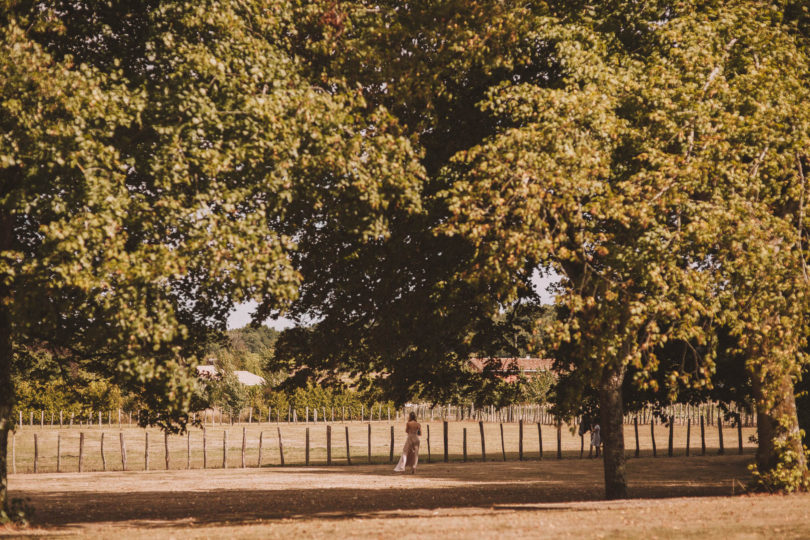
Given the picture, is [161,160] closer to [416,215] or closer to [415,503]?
[416,215]

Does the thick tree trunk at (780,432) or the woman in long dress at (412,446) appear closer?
the thick tree trunk at (780,432)

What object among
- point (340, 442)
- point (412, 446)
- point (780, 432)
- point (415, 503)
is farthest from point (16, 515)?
point (340, 442)

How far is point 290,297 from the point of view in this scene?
12484mm

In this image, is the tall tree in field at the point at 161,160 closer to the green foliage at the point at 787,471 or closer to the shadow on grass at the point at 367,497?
the shadow on grass at the point at 367,497

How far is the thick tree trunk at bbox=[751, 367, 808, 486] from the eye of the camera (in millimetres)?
16344

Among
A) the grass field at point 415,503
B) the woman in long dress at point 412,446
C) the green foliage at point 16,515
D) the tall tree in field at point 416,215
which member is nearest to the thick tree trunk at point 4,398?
the green foliage at point 16,515

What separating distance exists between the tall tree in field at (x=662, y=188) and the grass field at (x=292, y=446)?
880 inches

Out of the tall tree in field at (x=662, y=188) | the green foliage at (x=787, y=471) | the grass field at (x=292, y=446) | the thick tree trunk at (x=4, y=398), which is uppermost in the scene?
the tall tree in field at (x=662, y=188)

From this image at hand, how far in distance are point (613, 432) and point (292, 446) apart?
3767cm

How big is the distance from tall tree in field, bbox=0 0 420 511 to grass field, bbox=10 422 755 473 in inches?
838

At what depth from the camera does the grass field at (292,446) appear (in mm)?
41219

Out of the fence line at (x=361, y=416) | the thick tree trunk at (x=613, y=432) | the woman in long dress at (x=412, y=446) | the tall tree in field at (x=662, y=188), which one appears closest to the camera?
the tall tree in field at (x=662, y=188)

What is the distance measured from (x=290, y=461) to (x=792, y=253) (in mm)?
31784

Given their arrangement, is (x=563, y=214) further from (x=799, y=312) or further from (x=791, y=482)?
(x=791, y=482)
